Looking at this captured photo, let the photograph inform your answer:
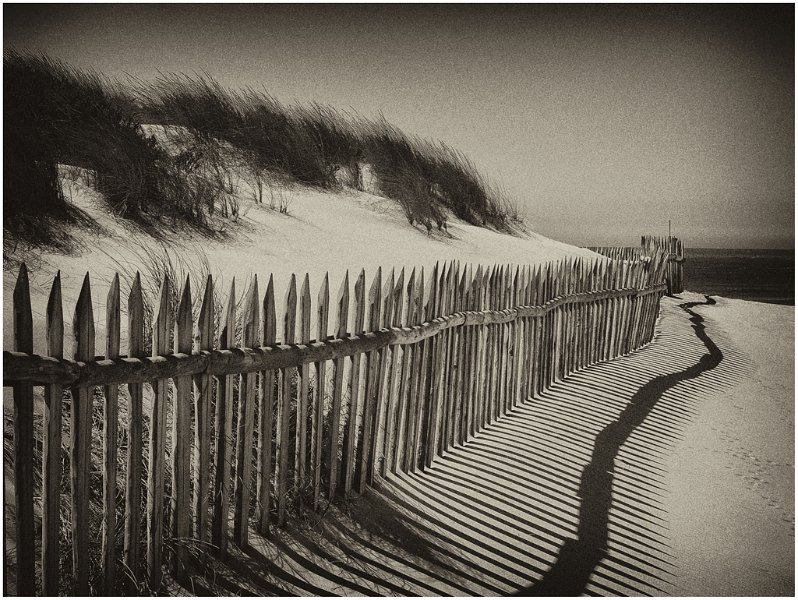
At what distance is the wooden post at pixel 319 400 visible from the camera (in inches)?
120

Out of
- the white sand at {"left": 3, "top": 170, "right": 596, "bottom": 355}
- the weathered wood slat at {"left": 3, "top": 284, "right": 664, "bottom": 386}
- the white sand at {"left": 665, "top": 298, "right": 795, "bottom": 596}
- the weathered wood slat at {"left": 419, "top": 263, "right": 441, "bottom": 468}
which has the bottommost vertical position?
the white sand at {"left": 665, "top": 298, "right": 795, "bottom": 596}

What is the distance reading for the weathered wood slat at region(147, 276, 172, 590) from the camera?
2289 millimetres

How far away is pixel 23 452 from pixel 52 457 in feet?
0.29

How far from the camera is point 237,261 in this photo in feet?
24.1

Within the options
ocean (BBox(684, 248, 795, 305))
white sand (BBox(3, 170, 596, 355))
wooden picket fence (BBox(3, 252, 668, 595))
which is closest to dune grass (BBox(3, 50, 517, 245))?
white sand (BBox(3, 170, 596, 355))

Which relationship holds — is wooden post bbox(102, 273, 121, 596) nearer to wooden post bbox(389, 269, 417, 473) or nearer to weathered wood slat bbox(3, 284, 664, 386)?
weathered wood slat bbox(3, 284, 664, 386)

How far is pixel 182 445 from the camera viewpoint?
2.44m

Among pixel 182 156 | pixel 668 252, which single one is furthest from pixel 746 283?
pixel 182 156

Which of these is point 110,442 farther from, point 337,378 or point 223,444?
point 337,378

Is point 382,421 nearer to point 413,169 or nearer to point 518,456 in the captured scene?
point 518,456

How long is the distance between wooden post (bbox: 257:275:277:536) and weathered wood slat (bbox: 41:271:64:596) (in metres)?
Result: 0.90

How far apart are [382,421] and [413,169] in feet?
41.1

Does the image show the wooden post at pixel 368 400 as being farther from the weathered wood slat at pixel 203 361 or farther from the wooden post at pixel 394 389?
the wooden post at pixel 394 389

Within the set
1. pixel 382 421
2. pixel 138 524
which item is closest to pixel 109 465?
pixel 138 524
